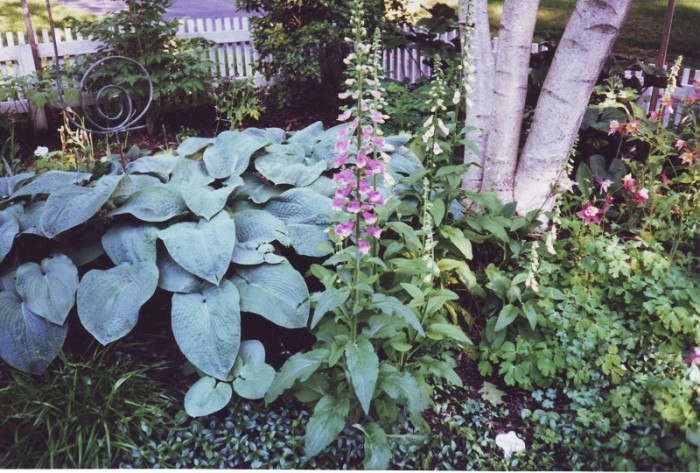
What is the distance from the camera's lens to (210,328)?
2.38 m

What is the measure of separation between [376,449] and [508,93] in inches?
79.7

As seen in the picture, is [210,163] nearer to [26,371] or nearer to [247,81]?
[26,371]

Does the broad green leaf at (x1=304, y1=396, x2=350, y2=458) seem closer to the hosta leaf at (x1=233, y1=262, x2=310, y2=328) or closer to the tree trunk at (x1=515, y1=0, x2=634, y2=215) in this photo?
the hosta leaf at (x1=233, y1=262, x2=310, y2=328)

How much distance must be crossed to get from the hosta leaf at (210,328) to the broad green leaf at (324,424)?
0.45 m

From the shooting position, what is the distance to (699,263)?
2.86m

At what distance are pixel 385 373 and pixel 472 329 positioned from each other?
83 centimetres

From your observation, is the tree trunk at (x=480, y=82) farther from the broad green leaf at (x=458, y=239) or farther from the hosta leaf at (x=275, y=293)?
the hosta leaf at (x=275, y=293)

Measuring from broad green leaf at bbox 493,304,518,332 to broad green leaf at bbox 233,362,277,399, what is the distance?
0.94 metres

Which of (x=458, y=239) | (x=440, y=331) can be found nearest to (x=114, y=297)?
(x=440, y=331)

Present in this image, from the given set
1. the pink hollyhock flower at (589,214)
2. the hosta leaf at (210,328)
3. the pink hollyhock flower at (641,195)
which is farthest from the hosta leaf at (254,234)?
the pink hollyhock flower at (641,195)

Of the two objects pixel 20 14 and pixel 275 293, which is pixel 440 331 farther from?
pixel 20 14

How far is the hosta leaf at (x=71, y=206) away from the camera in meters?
2.53

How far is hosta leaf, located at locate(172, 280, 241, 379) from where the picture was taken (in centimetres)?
234

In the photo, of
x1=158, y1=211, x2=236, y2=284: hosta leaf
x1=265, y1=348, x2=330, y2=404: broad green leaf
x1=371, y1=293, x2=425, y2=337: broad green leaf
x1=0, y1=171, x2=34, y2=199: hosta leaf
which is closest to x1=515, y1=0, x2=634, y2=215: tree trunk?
x1=371, y1=293, x2=425, y2=337: broad green leaf
